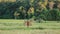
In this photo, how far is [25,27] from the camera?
7.39 feet

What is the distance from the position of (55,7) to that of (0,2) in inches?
29.2

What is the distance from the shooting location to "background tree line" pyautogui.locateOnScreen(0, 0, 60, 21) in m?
2.31

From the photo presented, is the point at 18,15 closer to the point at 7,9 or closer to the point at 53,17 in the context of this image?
the point at 7,9

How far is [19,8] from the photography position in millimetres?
2316

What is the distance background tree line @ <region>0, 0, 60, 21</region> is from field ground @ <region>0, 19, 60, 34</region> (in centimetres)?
8

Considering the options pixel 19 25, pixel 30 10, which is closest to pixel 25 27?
pixel 19 25

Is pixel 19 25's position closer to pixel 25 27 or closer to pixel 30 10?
pixel 25 27

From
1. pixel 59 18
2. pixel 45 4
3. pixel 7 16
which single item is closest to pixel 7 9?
pixel 7 16

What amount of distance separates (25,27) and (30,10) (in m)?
0.24

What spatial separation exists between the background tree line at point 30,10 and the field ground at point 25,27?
0.08 m

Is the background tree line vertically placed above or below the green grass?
above

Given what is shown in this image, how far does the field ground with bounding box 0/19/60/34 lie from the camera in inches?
87.3

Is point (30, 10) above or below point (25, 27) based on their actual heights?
above

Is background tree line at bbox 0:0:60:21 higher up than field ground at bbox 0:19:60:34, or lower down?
higher up
